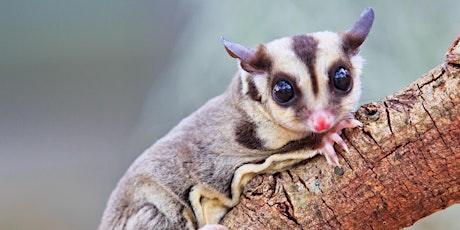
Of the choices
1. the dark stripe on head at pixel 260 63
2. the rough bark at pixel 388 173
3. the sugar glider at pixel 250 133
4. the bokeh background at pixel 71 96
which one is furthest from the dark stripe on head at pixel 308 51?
the bokeh background at pixel 71 96

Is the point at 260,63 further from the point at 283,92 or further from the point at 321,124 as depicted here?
the point at 321,124

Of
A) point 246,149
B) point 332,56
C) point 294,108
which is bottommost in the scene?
point 246,149

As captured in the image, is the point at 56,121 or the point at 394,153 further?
the point at 56,121

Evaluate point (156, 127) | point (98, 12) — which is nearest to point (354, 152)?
→ point (156, 127)

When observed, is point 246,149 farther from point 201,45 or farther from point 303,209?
point 201,45

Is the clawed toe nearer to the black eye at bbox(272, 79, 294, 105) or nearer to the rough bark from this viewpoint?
the rough bark

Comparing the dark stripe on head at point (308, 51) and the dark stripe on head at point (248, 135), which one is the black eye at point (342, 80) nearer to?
the dark stripe on head at point (308, 51)
